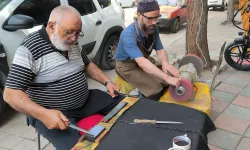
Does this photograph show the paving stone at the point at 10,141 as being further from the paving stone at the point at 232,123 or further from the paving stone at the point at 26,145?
the paving stone at the point at 232,123

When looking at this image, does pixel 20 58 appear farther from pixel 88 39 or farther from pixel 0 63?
pixel 88 39

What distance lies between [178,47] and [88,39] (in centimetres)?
329

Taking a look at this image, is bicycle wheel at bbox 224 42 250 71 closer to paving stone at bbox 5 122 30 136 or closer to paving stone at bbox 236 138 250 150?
paving stone at bbox 236 138 250 150

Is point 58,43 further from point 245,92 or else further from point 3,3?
point 245,92

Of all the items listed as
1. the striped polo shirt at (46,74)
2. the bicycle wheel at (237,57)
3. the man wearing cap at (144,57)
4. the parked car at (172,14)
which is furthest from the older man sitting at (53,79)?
the parked car at (172,14)

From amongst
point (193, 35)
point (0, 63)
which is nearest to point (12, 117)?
point (0, 63)

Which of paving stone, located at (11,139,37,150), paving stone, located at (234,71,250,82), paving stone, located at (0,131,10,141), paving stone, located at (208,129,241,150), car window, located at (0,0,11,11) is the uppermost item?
car window, located at (0,0,11,11)

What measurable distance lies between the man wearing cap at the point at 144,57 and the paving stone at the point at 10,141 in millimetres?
1436

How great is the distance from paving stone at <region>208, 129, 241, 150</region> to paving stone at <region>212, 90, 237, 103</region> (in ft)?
2.82

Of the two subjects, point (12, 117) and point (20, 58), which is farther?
point (12, 117)

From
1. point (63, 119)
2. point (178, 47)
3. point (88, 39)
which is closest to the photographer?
point (63, 119)

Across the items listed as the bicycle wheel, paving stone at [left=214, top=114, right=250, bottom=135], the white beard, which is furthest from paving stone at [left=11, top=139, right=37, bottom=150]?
the bicycle wheel

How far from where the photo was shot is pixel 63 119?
1714mm

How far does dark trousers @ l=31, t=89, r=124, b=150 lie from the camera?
184 centimetres
